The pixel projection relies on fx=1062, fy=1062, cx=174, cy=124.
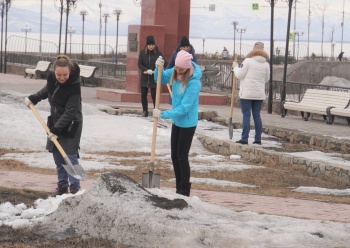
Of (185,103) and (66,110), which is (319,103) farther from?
(66,110)

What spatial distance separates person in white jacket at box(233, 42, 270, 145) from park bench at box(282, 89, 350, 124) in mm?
4879

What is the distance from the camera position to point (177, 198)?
27.5ft

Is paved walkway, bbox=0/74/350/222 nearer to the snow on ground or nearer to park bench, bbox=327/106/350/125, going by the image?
the snow on ground

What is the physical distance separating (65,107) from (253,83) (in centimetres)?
613

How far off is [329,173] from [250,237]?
560 cm

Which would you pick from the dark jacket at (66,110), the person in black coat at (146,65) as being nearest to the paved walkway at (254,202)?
the dark jacket at (66,110)

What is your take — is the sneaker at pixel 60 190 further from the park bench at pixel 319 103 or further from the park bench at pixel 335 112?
the park bench at pixel 319 103

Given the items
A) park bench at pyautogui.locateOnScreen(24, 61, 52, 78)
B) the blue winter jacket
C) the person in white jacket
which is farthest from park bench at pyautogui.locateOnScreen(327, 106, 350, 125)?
park bench at pyautogui.locateOnScreen(24, 61, 52, 78)

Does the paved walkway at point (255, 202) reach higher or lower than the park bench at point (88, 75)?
lower

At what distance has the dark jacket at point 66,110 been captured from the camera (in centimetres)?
948

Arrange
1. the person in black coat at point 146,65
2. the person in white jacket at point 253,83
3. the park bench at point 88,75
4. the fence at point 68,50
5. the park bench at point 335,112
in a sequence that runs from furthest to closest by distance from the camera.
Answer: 1. the fence at point 68,50
2. the park bench at point 88,75
3. the park bench at point 335,112
4. the person in black coat at point 146,65
5. the person in white jacket at point 253,83

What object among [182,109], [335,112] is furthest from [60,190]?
[335,112]

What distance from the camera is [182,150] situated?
9.91 metres

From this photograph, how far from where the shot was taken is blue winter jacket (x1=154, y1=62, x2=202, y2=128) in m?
9.64
